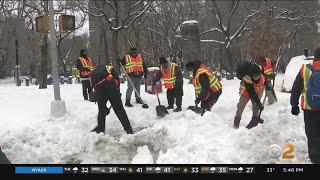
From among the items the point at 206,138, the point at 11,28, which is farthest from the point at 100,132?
the point at 11,28

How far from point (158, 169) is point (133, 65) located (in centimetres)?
413

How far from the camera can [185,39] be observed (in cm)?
980

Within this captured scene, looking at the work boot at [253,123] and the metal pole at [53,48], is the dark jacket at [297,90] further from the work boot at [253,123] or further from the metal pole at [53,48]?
the metal pole at [53,48]

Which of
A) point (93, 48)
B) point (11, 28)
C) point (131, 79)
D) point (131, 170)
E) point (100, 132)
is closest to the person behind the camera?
point (131, 170)

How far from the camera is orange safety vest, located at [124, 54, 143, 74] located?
679 cm

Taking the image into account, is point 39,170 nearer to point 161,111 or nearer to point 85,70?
point 161,111

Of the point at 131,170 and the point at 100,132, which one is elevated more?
the point at 131,170

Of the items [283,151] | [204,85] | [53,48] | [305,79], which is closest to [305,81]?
[305,79]

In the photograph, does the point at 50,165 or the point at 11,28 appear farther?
the point at 11,28

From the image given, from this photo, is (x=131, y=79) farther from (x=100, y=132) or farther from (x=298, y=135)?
(x=298, y=135)

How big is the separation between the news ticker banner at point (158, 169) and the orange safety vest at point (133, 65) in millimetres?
4051

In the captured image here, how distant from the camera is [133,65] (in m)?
6.80

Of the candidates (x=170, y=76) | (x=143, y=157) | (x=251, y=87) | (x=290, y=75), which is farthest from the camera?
(x=290, y=75)

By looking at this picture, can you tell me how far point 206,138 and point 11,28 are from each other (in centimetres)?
861
